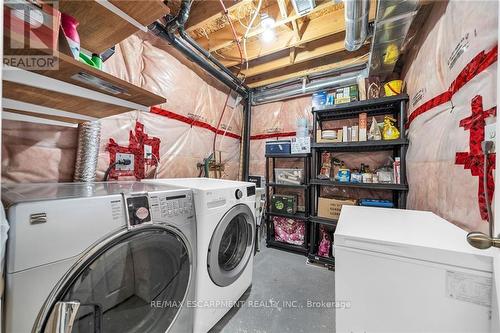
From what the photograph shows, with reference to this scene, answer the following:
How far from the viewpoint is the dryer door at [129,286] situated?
70 centimetres

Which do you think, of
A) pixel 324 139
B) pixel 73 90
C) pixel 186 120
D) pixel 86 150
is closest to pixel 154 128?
pixel 186 120

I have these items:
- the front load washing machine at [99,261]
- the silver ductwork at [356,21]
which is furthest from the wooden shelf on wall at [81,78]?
the silver ductwork at [356,21]

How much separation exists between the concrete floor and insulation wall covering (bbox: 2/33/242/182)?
4.29ft

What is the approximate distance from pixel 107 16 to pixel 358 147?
2364 millimetres

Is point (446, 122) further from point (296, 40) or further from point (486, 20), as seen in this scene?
point (296, 40)

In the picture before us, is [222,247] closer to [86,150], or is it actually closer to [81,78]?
[86,150]

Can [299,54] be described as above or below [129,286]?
above

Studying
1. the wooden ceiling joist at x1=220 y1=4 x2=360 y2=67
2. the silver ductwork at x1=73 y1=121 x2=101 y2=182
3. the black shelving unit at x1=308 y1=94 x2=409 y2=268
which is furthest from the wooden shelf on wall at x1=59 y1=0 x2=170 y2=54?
the black shelving unit at x1=308 y1=94 x2=409 y2=268

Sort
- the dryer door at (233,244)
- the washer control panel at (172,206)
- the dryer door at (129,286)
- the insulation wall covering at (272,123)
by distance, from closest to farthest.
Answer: the dryer door at (129,286)
the washer control panel at (172,206)
the dryer door at (233,244)
the insulation wall covering at (272,123)

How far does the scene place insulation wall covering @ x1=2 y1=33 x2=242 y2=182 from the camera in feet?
3.76

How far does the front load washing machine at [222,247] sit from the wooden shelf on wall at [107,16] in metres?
0.81

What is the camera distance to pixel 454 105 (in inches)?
41.1

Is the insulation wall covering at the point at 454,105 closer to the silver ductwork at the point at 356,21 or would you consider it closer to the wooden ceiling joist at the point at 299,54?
the silver ductwork at the point at 356,21

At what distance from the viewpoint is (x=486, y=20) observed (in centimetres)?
82
